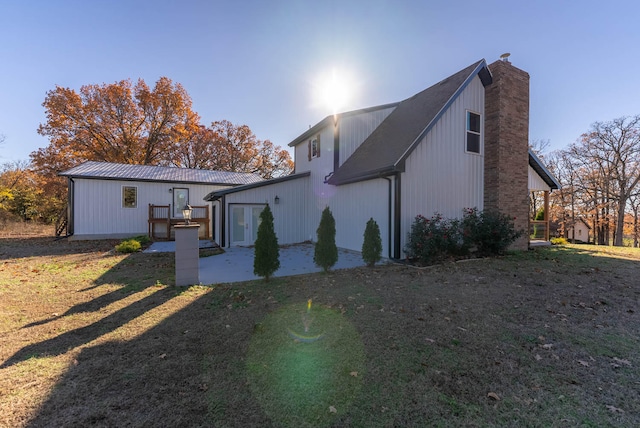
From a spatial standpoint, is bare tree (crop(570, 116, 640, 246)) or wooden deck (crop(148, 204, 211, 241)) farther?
bare tree (crop(570, 116, 640, 246))

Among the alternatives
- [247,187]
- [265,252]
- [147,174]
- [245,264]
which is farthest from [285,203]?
[147,174]

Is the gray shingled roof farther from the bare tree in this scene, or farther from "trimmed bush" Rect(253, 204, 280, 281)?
the bare tree

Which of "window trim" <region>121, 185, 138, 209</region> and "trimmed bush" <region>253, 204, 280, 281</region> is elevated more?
"window trim" <region>121, 185, 138, 209</region>

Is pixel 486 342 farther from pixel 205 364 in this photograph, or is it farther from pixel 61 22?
pixel 61 22

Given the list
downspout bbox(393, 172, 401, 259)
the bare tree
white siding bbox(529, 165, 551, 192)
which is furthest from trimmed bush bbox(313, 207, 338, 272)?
the bare tree

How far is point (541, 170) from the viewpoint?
12078 mm

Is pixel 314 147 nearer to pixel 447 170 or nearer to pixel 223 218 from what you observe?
pixel 223 218

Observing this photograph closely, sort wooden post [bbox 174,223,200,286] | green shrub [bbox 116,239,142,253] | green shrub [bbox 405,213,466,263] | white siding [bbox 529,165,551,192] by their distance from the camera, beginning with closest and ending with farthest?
wooden post [bbox 174,223,200,286], green shrub [bbox 405,213,466,263], green shrub [bbox 116,239,142,253], white siding [bbox 529,165,551,192]

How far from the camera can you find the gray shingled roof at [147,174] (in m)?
14.9

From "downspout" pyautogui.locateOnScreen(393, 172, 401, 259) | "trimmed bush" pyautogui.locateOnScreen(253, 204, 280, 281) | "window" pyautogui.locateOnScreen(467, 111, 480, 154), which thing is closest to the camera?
"trimmed bush" pyautogui.locateOnScreen(253, 204, 280, 281)

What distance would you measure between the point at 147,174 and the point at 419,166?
15348mm

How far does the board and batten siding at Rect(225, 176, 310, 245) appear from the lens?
12.5 meters

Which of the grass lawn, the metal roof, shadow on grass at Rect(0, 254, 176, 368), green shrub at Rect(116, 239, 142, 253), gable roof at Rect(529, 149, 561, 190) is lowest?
shadow on grass at Rect(0, 254, 176, 368)

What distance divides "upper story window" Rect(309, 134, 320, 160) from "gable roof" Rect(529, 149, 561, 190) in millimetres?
9269
